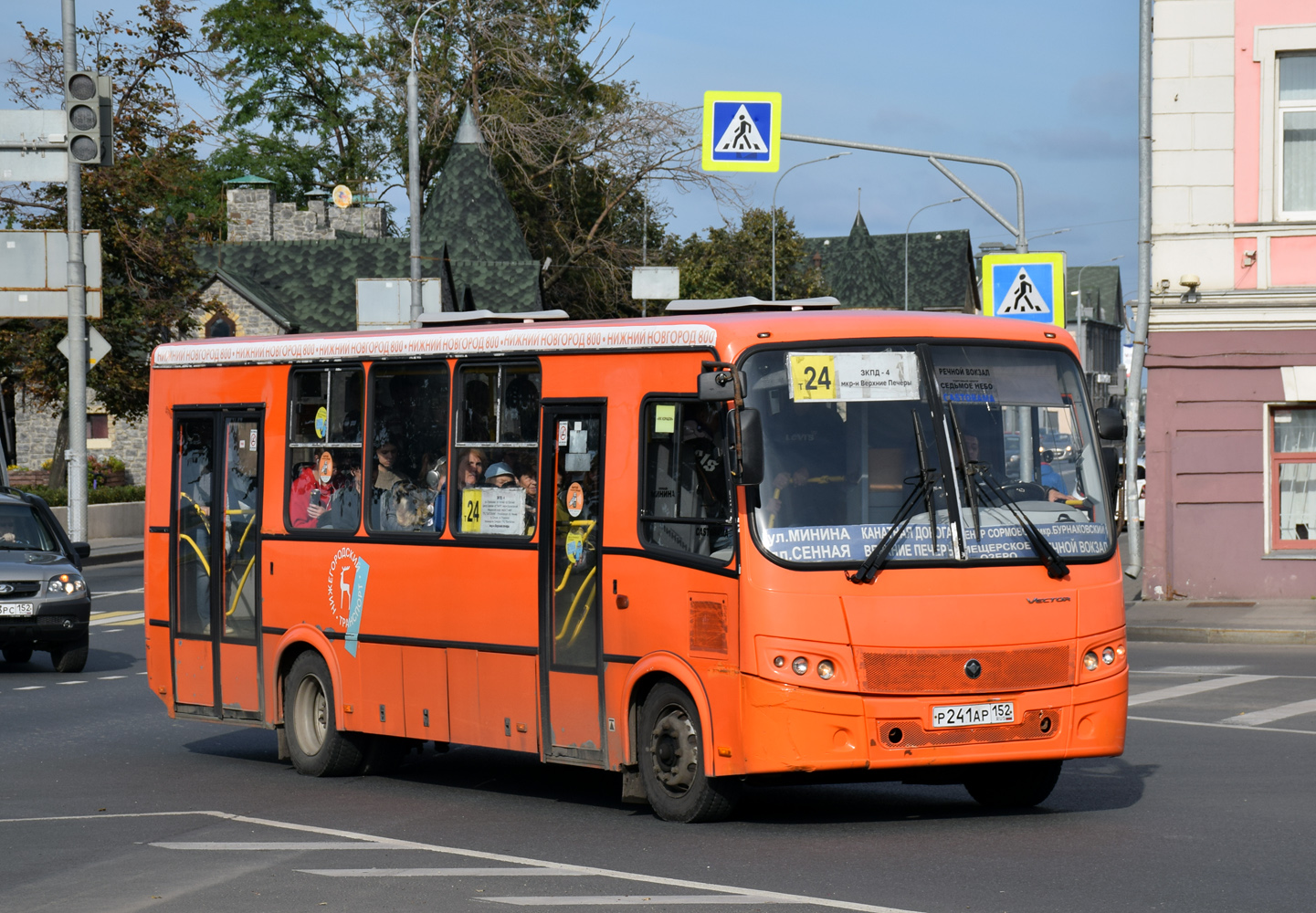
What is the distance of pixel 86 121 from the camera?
26.1 metres

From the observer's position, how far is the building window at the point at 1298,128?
81.4ft

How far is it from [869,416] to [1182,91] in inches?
671

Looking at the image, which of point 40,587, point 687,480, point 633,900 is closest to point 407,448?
point 687,480

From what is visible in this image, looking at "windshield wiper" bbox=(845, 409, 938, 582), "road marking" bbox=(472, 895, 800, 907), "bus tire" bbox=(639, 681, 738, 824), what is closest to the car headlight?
"bus tire" bbox=(639, 681, 738, 824)

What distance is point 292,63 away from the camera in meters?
74.0

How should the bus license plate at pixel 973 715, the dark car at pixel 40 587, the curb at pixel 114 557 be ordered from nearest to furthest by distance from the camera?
the bus license plate at pixel 973 715 < the dark car at pixel 40 587 < the curb at pixel 114 557

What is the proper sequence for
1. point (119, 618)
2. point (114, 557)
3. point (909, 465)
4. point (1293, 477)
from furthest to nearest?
1. point (114, 557)
2. point (119, 618)
3. point (1293, 477)
4. point (909, 465)

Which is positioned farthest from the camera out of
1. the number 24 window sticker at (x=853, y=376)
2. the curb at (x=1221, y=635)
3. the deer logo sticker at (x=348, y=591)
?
the curb at (x=1221, y=635)

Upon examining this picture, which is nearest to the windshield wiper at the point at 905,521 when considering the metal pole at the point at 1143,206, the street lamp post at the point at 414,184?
the metal pole at the point at 1143,206

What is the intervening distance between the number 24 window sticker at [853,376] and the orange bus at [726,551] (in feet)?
0.05

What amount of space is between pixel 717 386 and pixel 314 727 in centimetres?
454

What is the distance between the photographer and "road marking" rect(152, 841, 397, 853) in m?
9.28

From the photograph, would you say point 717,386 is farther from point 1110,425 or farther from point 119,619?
point 119,619

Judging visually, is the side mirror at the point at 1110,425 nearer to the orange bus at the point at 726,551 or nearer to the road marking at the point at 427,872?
the orange bus at the point at 726,551
